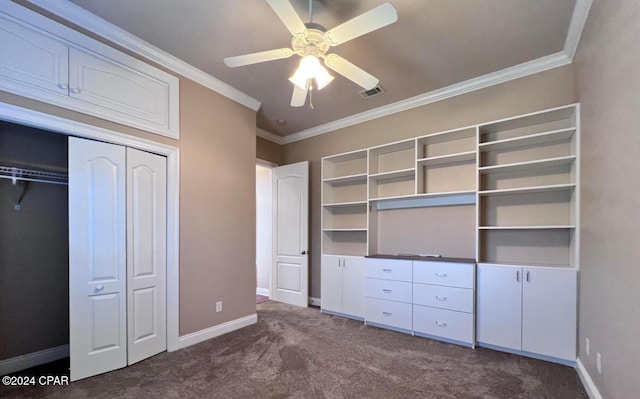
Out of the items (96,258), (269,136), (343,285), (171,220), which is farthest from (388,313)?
(269,136)

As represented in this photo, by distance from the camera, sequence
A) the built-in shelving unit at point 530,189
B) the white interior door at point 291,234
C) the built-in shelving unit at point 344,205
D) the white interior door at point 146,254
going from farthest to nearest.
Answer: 1. the white interior door at point 291,234
2. the built-in shelving unit at point 344,205
3. the built-in shelving unit at point 530,189
4. the white interior door at point 146,254

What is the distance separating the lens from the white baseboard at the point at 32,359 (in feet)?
8.21

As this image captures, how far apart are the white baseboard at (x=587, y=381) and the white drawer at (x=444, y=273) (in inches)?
39.2

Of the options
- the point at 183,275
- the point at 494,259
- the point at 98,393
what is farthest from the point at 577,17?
the point at 98,393

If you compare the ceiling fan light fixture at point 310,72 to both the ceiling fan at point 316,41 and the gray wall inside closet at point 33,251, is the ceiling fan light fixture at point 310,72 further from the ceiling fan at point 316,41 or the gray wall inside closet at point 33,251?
the gray wall inside closet at point 33,251

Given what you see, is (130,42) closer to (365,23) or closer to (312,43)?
(312,43)

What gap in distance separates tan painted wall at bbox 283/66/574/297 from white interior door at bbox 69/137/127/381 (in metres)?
2.78

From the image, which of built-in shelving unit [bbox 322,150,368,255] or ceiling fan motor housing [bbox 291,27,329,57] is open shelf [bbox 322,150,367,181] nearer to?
built-in shelving unit [bbox 322,150,368,255]

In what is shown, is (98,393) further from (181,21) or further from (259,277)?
(259,277)

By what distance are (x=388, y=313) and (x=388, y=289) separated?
0.29 m

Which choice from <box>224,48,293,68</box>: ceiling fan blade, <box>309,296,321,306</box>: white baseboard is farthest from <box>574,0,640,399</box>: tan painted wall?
<box>309,296,321,306</box>: white baseboard

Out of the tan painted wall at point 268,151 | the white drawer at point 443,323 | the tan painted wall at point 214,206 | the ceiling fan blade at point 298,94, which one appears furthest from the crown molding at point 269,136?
the white drawer at point 443,323

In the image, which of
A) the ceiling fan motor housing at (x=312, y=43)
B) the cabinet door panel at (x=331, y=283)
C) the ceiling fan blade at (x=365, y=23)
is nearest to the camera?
the ceiling fan blade at (x=365, y=23)

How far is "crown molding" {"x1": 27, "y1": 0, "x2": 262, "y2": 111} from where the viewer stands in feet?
7.54
